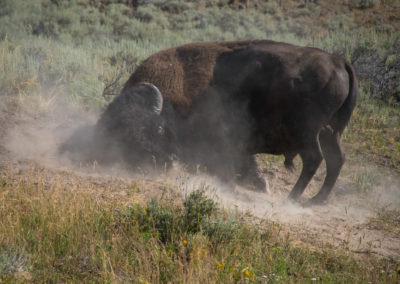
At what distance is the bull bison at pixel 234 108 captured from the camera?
520 centimetres

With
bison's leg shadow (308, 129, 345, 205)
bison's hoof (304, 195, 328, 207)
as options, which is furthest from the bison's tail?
bison's hoof (304, 195, 328, 207)

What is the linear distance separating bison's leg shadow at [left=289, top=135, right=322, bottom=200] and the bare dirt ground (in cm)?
25

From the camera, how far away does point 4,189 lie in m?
4.05

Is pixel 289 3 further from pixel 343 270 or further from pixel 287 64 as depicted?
pixel 343 270

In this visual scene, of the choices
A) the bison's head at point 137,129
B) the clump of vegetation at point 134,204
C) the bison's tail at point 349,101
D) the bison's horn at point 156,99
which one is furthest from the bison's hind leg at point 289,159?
the bison's horn at point 156,99

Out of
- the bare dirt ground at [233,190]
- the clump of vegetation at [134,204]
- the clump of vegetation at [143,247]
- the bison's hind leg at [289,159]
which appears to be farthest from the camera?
the bison's hind leg at [289,159]

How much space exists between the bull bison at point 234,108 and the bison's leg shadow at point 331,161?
14 mm

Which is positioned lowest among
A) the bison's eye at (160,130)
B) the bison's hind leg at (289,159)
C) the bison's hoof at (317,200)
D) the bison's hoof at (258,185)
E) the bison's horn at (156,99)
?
the bison's hoof at (258,185)

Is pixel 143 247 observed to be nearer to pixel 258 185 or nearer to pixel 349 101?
pixel 258 185

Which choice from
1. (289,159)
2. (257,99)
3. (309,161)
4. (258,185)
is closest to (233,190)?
(258,185)

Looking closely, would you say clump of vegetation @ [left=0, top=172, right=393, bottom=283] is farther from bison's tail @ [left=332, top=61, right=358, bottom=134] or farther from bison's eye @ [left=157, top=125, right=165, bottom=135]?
bison's tail @ [left=332, top=61, right=358, bottom=134]

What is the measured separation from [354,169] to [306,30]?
45.0 ft

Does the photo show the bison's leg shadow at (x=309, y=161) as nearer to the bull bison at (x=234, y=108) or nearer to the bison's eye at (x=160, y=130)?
the bull bison at (x=234, y=108)

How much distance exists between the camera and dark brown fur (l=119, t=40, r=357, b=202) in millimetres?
5180
